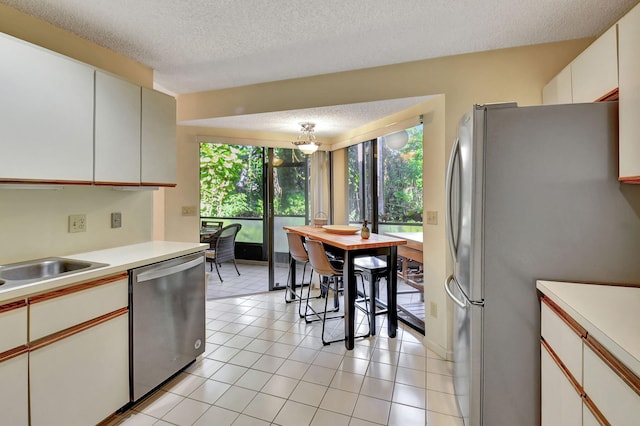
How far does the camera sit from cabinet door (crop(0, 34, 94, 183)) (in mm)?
1520

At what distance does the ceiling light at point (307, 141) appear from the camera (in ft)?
11.2

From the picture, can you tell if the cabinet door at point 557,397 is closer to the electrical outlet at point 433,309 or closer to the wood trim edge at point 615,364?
the wood trim edge at point 615,364

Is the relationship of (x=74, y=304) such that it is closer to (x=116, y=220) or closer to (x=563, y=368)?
(x=116, y=220)

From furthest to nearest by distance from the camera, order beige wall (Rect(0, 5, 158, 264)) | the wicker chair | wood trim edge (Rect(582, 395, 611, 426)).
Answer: the wicker chair → beige wall (Rect(0, 5, 158, 264)) → wood trim edge (Rect(582, 395, 611, 426))

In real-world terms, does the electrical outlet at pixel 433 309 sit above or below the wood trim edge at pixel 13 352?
below

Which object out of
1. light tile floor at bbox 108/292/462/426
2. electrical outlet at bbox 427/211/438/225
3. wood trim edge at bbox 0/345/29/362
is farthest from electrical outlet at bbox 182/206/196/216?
electrical outlet at bbox 427/211/438/225

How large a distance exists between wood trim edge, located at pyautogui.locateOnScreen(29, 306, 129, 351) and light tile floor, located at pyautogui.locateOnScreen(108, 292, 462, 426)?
60cm

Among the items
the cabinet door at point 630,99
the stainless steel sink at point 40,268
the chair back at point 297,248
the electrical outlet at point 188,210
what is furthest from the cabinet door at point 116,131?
the cabinet door at point 630,99

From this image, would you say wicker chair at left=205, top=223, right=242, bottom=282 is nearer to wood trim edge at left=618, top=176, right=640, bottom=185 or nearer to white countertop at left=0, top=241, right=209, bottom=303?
white countertop at left=0, top=241, right=209, bottom=303

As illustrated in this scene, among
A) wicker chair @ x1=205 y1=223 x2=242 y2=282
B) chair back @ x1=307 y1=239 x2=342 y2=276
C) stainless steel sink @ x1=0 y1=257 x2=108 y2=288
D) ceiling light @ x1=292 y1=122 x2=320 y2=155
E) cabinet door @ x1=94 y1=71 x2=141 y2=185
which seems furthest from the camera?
wicker chair @ x1=205 y1=223 x2=242 y2=282

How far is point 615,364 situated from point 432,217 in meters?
1.75

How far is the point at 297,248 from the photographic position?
10.9 ft

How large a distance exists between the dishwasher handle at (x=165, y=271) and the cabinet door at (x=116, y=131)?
2.17 ft

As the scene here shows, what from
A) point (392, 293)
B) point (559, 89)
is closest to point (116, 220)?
point (392, 293)
